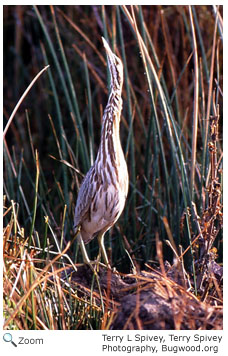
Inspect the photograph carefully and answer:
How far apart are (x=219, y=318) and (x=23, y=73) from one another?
9.91 feet

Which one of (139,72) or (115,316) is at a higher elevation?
(139,72)

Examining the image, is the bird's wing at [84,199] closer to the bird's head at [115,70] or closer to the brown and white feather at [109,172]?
the brown and white feather at [109,172]

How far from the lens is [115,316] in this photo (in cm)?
196

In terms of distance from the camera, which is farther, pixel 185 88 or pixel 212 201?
pixel 185 88

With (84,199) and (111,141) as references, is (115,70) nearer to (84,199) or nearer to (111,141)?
(111,141)

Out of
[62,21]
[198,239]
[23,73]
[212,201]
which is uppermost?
[62,21]
